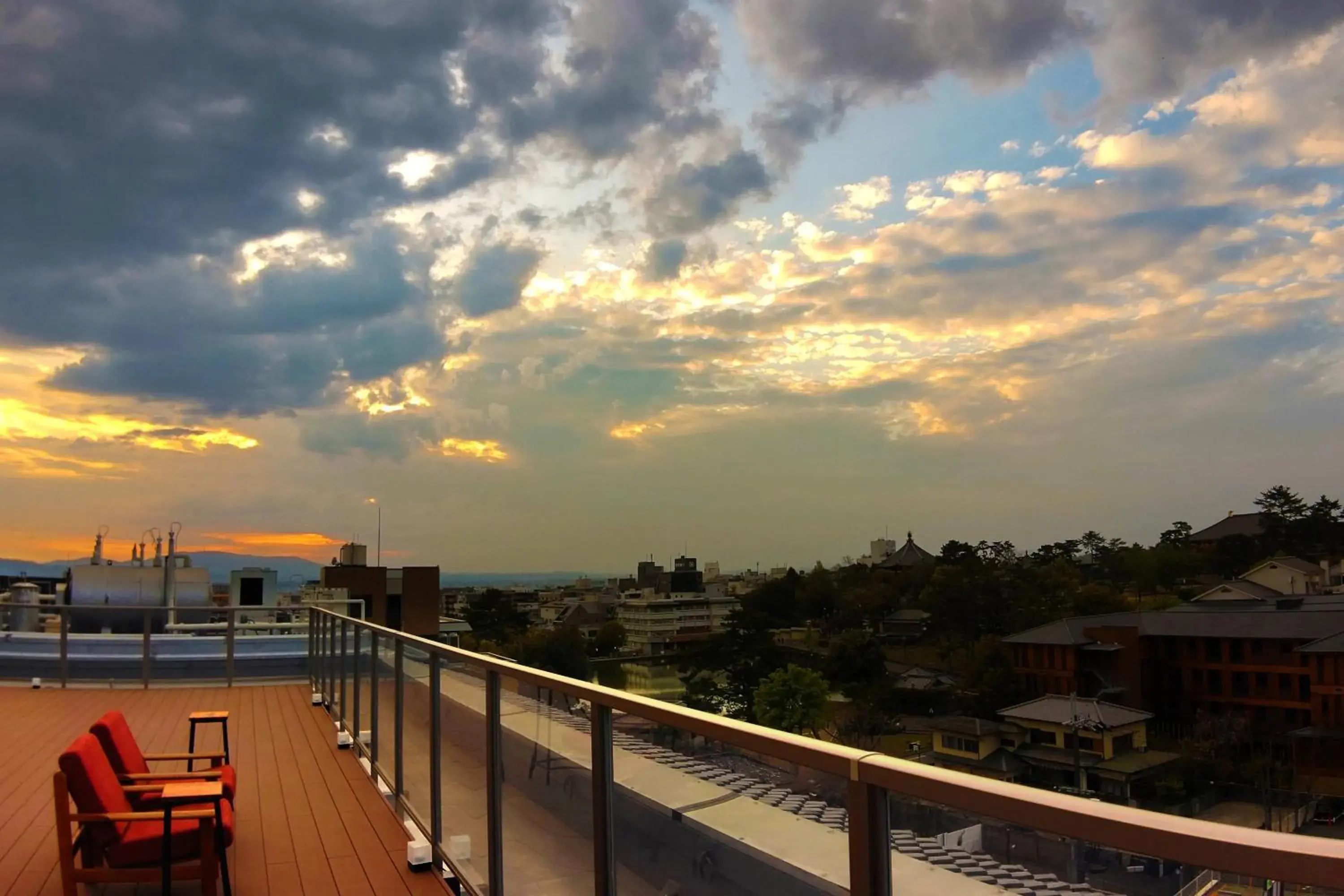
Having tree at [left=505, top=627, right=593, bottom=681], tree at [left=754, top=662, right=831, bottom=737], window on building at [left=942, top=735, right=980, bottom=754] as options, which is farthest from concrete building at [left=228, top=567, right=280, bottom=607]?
tree at [left=754, top=662, right=831, bottom=737]

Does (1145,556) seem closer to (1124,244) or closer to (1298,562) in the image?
(1298,562)

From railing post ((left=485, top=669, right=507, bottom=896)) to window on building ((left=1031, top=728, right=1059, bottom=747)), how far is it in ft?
123

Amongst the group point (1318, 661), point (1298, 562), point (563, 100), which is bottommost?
point (1318, 661)

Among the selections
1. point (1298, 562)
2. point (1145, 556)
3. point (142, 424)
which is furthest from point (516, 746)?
point (1145, 556)

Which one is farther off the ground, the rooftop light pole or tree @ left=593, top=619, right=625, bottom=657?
tree @ left=593, top=619, right=625, bottom=657

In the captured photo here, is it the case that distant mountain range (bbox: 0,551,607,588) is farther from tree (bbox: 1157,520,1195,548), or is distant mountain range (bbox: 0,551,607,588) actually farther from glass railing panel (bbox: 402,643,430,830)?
tree (bbox: 1157,520,1195,548)

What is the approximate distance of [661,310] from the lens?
66438 mm

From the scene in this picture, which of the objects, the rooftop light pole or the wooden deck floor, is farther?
the rooftop light pole

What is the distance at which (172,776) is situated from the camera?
4.46 m

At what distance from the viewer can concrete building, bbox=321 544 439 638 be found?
1430 inches

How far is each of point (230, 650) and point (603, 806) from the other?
11.7 metres

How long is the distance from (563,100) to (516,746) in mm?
25916

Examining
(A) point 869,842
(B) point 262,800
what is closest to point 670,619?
(B) point 262,800

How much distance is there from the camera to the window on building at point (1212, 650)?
3809cm
